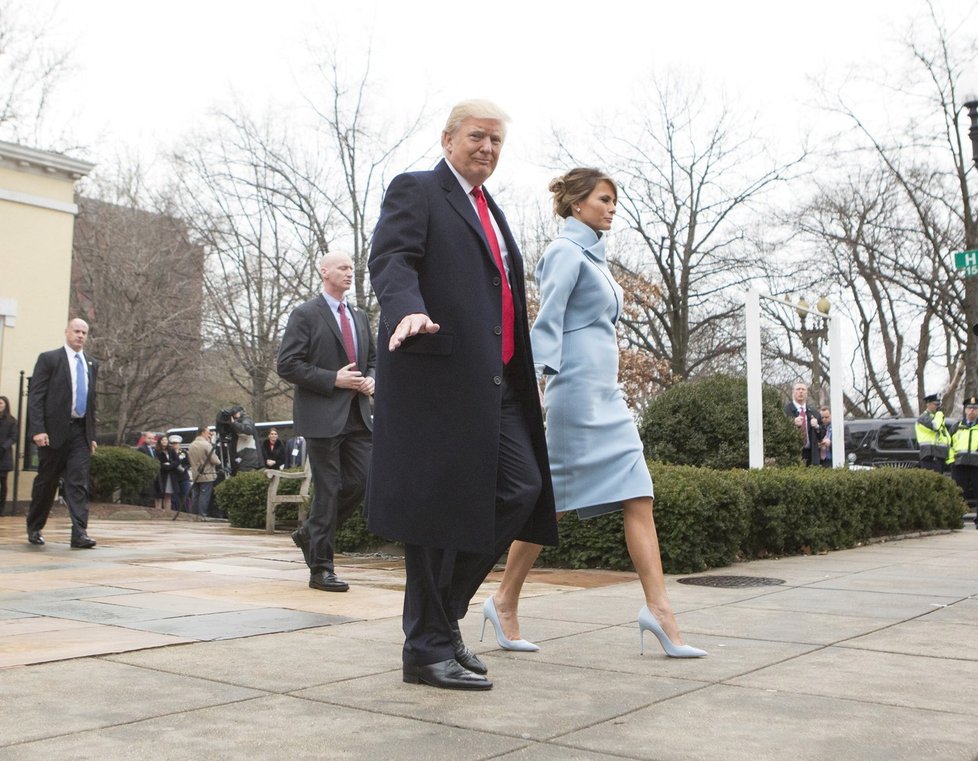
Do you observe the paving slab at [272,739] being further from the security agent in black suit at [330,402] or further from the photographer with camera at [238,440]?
the photographer with camera at [238,440]

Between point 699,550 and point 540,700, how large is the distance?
4.23 m

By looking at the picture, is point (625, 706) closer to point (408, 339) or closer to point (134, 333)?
point (408, 339)

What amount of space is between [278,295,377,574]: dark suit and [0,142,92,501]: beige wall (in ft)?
38.3

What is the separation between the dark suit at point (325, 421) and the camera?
620 cm

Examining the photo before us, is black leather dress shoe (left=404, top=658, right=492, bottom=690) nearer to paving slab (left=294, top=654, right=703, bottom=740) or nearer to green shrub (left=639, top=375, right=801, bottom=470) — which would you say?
paving slab (left=294, top=654, right=703, bottom=740)

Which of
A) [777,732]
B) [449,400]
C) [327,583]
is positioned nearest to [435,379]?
[449,400]

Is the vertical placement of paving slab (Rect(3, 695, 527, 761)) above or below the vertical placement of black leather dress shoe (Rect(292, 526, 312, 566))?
below

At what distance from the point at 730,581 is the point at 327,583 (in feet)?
8.43

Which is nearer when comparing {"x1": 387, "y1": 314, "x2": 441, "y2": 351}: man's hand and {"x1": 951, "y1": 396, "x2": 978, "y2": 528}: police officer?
{"x1": 387, "y1": 314, "x2": 441, "y2": 351}: man's hand

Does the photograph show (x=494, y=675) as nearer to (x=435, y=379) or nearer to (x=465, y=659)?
(x=465, y=659)

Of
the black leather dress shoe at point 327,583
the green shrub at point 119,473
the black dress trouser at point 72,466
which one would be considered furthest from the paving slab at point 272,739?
the green shrub at point 119,473

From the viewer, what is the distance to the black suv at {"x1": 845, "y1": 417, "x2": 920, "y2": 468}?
88.6ft

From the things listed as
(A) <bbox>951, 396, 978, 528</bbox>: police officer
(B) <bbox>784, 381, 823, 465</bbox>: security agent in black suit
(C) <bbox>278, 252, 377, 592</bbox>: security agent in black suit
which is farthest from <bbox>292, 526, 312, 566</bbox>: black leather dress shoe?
(A) <bbox>951, 396, 978, 528</bbox>: police officer

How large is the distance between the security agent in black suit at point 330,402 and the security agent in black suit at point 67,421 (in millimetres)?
3169
